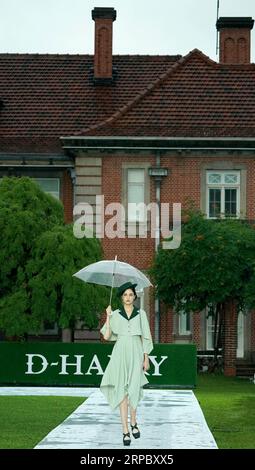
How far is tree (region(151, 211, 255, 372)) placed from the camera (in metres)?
40.4

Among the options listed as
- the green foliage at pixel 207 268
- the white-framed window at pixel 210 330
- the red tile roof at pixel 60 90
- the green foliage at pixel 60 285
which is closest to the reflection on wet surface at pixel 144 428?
the green foliage at pixel 60 285

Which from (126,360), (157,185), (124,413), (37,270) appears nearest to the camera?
(124,413)

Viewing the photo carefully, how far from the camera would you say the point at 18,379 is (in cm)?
3606

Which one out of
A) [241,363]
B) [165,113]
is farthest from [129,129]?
[241,363]

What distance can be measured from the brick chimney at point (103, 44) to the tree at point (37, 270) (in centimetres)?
1050

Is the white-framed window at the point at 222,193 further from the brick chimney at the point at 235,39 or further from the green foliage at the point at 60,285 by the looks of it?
the green foliage at the point at 60,285

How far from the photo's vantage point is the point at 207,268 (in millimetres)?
40500

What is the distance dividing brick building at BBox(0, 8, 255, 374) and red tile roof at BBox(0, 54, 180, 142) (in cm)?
6

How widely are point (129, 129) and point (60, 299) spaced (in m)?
8.41

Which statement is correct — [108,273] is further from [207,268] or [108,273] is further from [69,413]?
[207,268]

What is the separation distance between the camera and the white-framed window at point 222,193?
44844 mm

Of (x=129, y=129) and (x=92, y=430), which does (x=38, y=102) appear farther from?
(x=92, y=430)

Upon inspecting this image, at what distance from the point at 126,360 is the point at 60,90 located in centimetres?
3077

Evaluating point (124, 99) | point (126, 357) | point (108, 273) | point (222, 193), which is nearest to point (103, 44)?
point (124, 99)
